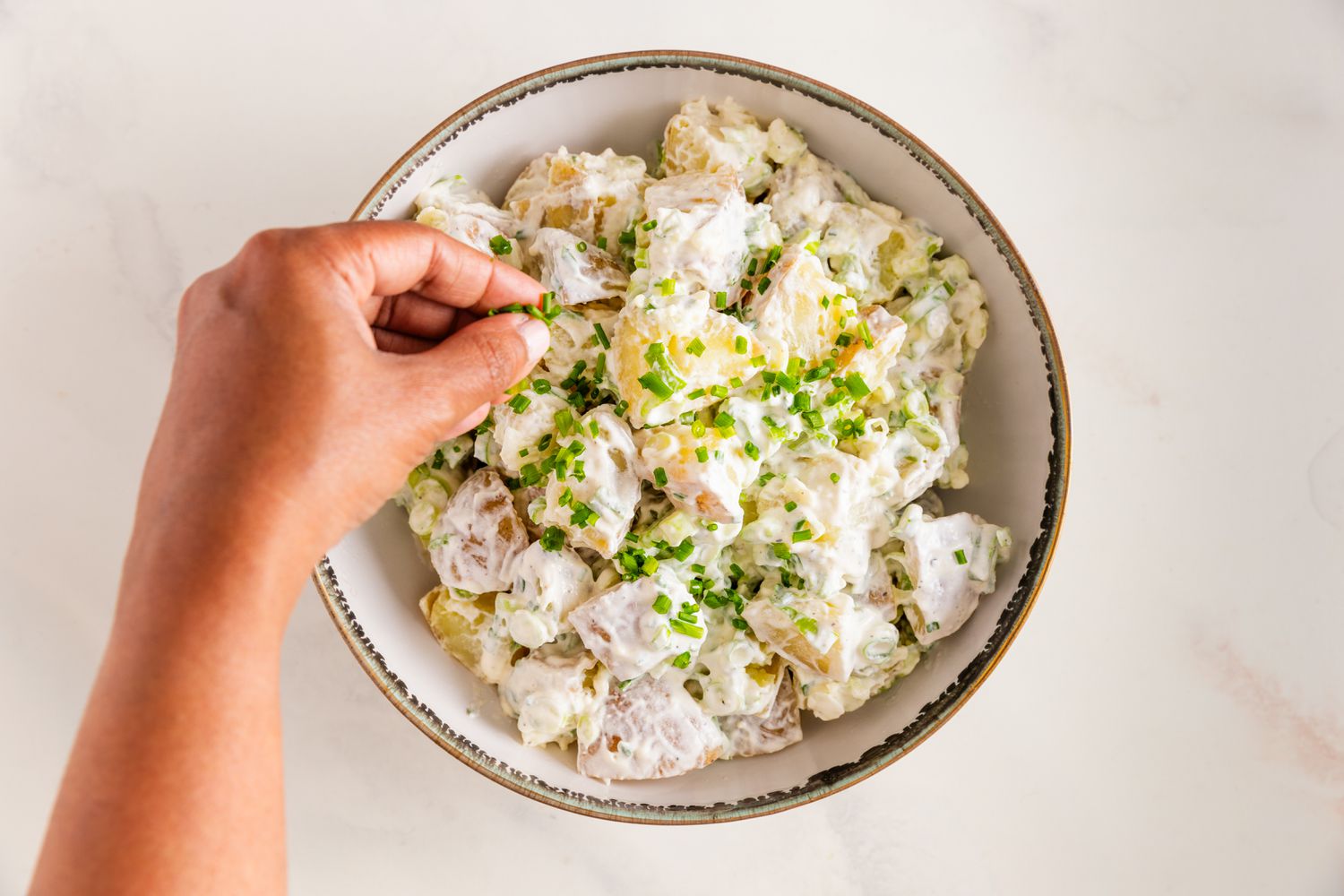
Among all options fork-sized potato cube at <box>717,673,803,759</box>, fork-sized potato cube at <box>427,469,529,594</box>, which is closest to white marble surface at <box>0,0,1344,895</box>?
fork-sized potato cube at <box>717,673,803,759</box>

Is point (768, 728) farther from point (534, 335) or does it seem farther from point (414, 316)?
point (414, 316)

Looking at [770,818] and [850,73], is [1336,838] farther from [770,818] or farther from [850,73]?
[850,73]

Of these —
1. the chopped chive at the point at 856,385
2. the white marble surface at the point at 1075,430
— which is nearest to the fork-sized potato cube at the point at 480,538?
the white marble surface at the point at 1075,430

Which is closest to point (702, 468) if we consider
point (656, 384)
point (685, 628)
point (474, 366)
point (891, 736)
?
point (656, 384)

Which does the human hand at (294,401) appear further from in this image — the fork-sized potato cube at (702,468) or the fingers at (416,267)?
the fork-sized potato cube at (702,468)

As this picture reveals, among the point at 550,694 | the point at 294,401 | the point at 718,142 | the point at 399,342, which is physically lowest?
the point at 550,694
